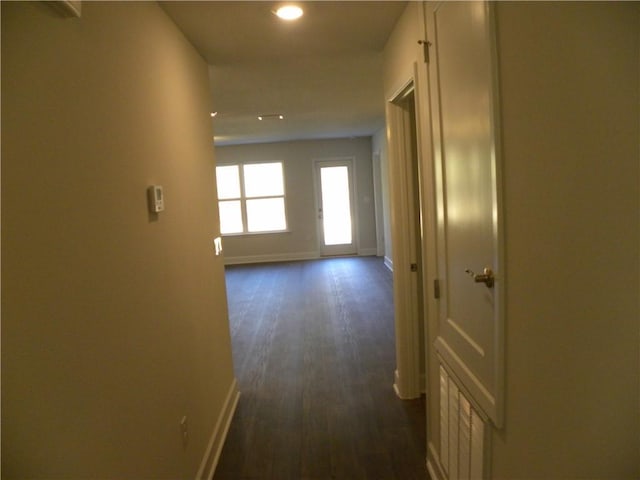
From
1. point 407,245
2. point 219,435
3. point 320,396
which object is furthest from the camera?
point 320,396

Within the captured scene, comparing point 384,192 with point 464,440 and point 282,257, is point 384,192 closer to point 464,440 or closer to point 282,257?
point 282,257

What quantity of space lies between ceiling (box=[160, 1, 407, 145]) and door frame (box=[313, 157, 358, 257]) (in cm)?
318

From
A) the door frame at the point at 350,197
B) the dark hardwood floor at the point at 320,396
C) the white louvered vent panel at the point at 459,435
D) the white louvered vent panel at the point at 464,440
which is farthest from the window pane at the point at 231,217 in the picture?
the white louvered vent panel at the point at 464,440

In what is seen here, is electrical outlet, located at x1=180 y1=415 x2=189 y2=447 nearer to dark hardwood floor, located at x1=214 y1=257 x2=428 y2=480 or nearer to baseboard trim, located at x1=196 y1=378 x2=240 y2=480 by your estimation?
baseboard trim, located at x1=196 y1=378 x2=240 y2=480

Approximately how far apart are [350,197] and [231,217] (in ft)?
8.08

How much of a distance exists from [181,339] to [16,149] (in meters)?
1.25

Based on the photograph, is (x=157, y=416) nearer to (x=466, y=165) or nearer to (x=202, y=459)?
(x=202, y=459)

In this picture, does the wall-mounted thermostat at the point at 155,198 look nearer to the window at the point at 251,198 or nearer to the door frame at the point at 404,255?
the door frame at the point at 404,255

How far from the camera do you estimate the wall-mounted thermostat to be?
164cm

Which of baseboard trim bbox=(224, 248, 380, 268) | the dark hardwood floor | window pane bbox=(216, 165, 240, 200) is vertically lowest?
the dark hardwood floor

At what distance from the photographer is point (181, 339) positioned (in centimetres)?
196

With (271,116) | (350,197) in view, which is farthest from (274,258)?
(271,116)

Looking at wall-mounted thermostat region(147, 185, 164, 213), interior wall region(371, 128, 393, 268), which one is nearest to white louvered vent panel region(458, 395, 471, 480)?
wall-mounted thermostat region(147, 185, 164, 213)

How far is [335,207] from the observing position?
29.3 ft
